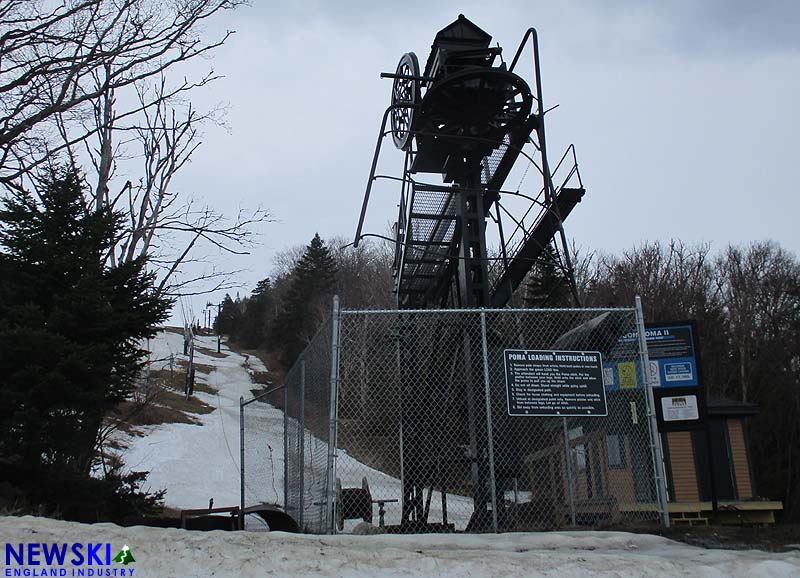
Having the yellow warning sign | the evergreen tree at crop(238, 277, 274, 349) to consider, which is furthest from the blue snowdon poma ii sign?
the evergreen tree at crop(238, 277, 274, 349)

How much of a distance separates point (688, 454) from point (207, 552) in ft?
53.4

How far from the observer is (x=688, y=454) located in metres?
18.1

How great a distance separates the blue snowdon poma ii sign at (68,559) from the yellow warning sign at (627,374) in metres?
5.22

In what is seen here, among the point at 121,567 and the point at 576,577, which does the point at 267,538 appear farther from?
the point at 576,577

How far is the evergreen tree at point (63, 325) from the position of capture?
8133 mm

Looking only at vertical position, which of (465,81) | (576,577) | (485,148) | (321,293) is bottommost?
(576,577)

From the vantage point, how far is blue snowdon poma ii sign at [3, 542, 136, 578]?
468 cm

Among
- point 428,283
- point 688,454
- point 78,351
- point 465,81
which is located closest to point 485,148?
point 465,81

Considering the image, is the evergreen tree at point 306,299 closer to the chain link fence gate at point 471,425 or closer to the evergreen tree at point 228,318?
the evergreen tree at point 228,318

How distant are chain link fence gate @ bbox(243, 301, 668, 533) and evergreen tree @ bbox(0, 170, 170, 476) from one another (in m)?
2.48

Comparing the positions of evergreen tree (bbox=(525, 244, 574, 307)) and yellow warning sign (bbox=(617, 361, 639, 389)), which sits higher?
evergreen tree (bbox=(525, 244, 574, 307))

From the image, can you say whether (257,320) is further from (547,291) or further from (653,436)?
(653,436)

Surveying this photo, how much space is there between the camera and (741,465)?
17844mm

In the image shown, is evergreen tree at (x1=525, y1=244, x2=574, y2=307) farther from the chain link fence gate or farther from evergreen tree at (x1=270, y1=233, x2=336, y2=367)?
evergreen tree at (x1=270, y1=233, x2=336, y2=367)
